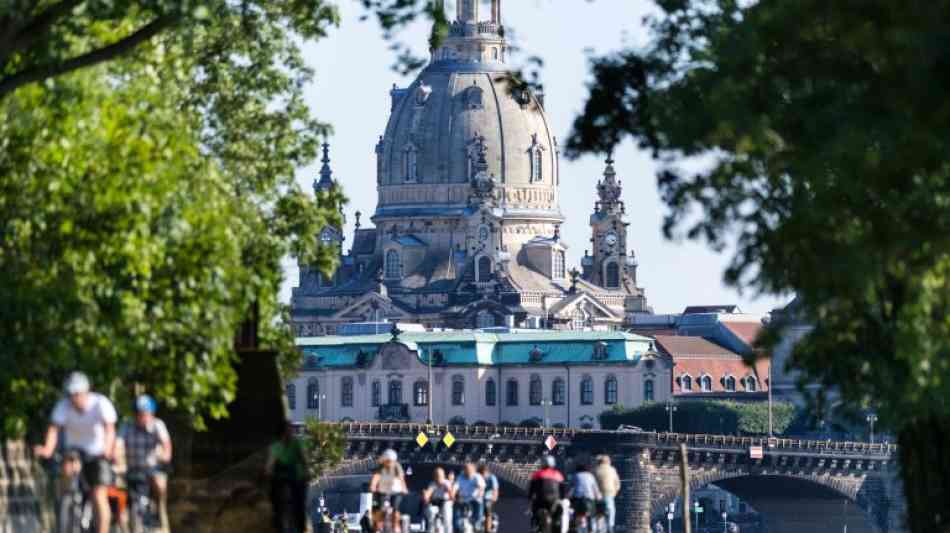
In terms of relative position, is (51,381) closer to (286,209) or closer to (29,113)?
(29,113)

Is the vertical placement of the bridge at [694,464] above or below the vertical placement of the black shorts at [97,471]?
above

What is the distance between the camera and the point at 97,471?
2983 centimetres

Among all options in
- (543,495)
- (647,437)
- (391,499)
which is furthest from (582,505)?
(647,437)

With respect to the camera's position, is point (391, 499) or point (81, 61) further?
point (391, 499)

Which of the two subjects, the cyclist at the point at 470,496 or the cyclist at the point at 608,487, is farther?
the cyclist at the point at 470,496

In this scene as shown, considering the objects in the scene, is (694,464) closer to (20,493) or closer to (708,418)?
(708,418)

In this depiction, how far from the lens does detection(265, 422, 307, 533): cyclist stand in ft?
120

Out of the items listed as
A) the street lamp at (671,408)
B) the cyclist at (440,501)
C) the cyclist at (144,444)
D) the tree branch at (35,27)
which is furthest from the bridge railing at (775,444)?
the cyclist at (144,444)

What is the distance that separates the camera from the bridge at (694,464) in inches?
5950

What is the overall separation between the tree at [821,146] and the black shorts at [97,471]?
19.9 feet

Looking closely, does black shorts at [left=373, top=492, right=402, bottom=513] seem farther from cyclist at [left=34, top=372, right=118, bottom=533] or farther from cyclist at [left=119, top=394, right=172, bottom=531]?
cyclist at [left=34, top=372, right=118, bottom=533]

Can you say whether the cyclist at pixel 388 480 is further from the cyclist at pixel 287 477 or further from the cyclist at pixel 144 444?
the cyclist at pixel 144 444

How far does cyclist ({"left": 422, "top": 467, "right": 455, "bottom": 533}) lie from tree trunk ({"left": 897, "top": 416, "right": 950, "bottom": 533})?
7.01m

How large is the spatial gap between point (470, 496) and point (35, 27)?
13007 millimetres
